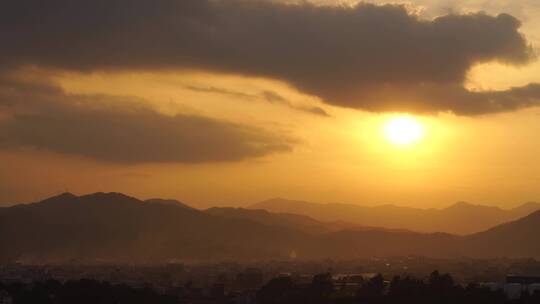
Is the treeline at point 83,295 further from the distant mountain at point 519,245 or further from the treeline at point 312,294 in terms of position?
the distant mountain at point 519,245

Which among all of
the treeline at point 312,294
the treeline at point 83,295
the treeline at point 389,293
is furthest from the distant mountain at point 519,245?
the treeline at point 83,295

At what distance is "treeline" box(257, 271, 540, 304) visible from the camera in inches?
2000

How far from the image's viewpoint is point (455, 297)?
50.6m

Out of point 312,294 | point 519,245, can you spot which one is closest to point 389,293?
point 312,294

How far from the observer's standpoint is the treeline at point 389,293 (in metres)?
50.8

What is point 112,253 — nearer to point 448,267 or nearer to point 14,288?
point 448,267

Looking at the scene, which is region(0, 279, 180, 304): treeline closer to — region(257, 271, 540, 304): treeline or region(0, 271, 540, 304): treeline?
region(0, 271, 540, 304): treeline

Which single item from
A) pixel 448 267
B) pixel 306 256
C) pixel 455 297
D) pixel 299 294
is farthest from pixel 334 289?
pixel 306 256

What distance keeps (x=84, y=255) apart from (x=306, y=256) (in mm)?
47849

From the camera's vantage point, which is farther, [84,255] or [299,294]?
[84,255]

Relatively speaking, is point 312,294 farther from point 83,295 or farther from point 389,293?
point 83,295

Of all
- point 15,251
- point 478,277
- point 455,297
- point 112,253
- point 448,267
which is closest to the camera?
point 455,297

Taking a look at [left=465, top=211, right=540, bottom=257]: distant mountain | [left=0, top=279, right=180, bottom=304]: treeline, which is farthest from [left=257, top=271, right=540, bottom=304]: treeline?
[left=465, top=211, right=540, bottom=257]: distant mountain

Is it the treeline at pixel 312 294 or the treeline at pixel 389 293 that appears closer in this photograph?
the treeline at pixel 389 293
